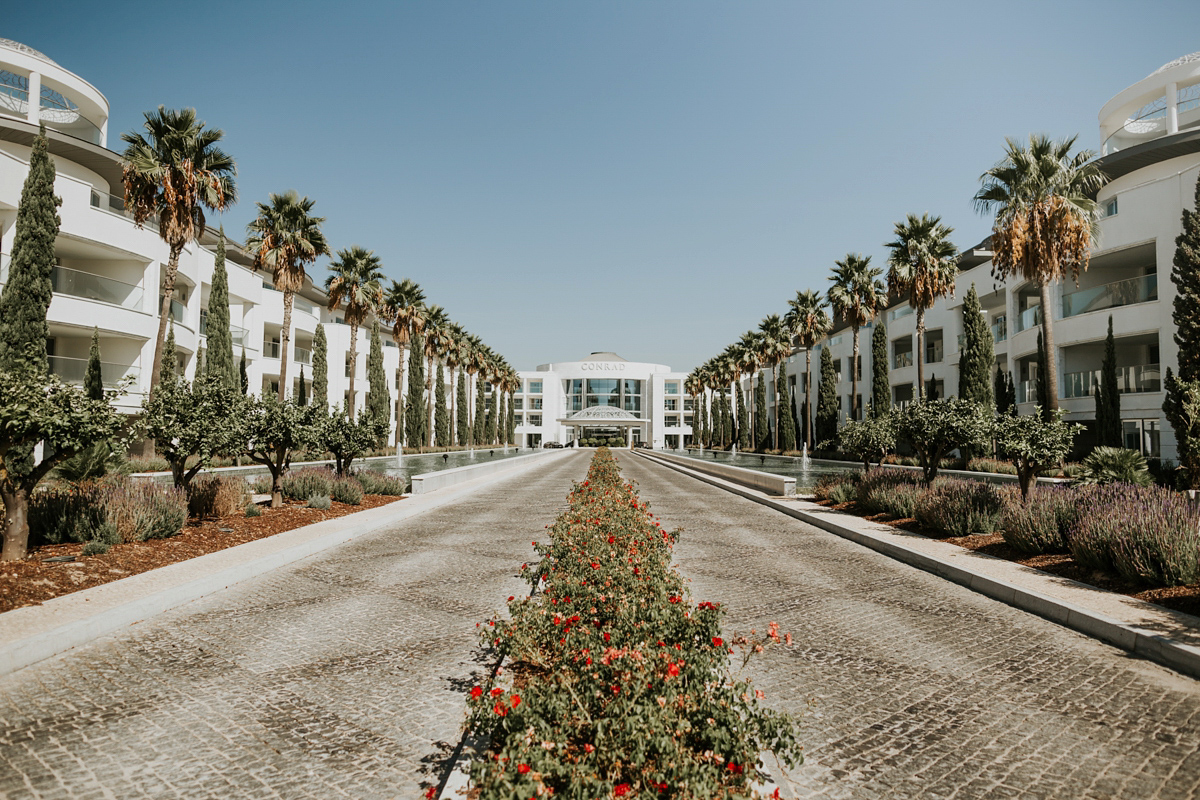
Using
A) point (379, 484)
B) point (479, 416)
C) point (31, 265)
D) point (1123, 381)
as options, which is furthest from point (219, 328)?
point (479, 416)

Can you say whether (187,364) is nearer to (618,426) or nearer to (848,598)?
(848,598)

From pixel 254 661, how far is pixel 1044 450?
42.0 ft

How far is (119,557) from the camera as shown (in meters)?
9.18

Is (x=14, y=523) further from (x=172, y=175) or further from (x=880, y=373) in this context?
(x=880, y=373)

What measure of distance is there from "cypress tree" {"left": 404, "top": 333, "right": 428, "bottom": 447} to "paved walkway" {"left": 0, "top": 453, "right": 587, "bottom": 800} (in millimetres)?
48090

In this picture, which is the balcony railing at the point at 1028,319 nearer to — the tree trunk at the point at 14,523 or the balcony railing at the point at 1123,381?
the balcony railing at the point at 1123,381

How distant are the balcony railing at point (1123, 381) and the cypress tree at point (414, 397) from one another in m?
44.3

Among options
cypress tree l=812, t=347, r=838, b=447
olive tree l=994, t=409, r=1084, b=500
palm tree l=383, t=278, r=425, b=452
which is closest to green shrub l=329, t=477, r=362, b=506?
olive tree l=994, t=409, r=1084, b=500

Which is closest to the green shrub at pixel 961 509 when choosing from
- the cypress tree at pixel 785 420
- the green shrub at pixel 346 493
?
the green shrub at pixel 346 493

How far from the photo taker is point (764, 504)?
1966cm

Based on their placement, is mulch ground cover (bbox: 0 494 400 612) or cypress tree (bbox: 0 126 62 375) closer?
mulch ground cover (bbox: 0 494 400 612)

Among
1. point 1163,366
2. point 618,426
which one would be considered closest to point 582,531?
point 1163,366

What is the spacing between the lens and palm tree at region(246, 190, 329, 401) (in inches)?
1113

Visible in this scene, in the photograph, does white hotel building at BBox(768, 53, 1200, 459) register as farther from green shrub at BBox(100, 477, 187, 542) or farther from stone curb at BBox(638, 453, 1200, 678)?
green shrub at BBox(100, 477, 187, 542)
